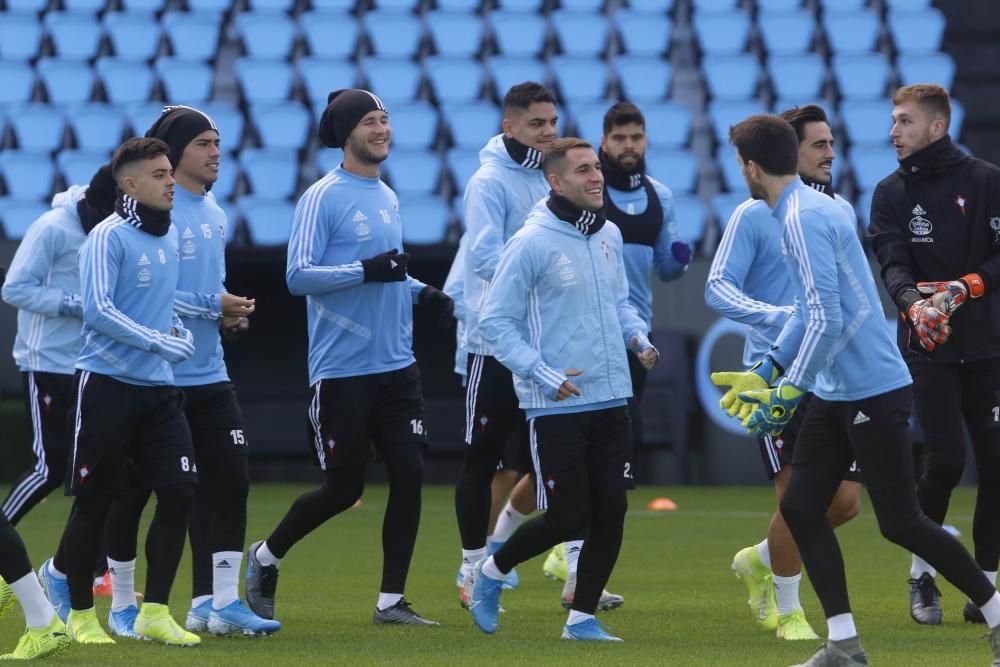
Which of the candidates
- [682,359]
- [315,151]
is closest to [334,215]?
[682,359]

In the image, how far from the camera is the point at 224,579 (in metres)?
7.01

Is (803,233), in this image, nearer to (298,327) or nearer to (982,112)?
(298,327)

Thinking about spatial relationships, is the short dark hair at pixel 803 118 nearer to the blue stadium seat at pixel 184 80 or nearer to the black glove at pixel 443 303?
the black glove at pixel 443 303

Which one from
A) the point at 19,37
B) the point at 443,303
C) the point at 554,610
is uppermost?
the point at 19,37

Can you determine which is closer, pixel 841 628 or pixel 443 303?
pixel 841 628

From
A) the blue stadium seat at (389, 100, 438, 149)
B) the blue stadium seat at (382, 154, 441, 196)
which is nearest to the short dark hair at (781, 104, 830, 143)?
the blue stadium seat at (382, 154, 441, 196)

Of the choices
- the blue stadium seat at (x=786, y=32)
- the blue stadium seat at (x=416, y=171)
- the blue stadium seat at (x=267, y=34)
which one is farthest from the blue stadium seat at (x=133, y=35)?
the blue stadium seat at (x=786, y=32)

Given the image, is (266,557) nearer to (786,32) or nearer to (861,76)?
(861,76)

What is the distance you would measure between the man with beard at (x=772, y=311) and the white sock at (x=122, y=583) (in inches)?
106

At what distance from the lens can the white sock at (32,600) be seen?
591 centimetres

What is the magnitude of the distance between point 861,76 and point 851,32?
817 millimetres

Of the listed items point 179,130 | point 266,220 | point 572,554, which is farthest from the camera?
point 266,220

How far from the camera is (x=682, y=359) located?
1447 cm

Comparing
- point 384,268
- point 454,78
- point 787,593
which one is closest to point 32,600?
point 384,268
